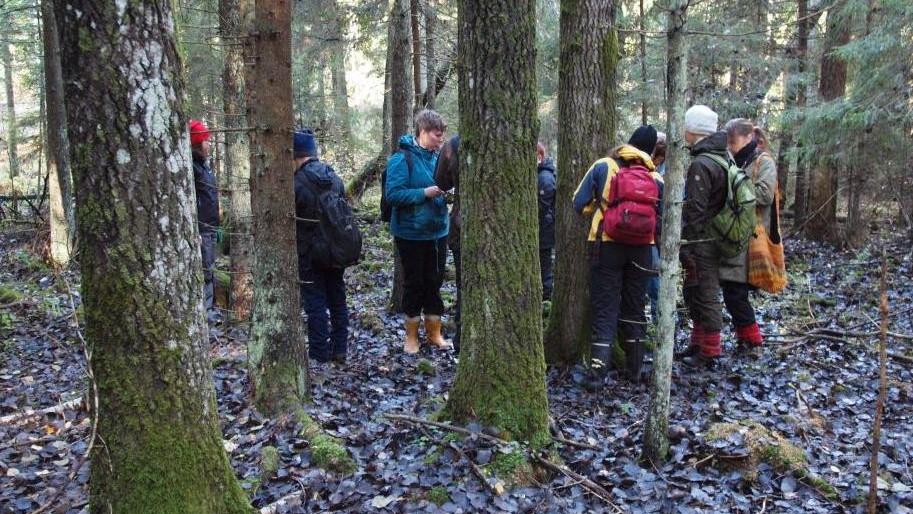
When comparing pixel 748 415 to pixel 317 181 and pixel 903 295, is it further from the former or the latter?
pixel 903 295

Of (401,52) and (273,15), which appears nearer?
(273,15)

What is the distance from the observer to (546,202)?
→ 809 centimetres

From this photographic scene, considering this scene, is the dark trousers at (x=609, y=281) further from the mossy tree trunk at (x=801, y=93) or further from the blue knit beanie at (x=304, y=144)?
the mossy tree trunk at (x=801, y=93)

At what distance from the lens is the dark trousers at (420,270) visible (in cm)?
682

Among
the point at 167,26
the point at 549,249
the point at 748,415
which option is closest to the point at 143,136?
the point at 167,26

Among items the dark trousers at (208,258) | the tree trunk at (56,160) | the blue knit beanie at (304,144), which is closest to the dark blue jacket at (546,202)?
the blue knit beanie at (304,144)

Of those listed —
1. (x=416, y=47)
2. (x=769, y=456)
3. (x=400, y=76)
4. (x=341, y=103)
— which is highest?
(x=341, y=103)

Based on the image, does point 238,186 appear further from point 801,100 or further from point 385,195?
point 801,100

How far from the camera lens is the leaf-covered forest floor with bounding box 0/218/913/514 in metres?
3.79

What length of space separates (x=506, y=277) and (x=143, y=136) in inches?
90.4

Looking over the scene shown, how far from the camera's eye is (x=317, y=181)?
19.6 feet

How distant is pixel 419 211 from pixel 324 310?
1.40 meters

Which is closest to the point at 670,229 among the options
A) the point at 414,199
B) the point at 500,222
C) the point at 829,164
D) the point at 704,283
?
the point at 500,222

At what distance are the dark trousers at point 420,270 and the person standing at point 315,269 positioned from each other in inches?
29.1
